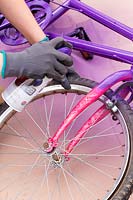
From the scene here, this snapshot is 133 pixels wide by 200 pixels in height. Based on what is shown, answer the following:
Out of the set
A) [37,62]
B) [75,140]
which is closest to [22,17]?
[37,62]

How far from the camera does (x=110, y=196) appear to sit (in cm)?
106

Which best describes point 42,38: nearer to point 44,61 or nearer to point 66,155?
point 44,61

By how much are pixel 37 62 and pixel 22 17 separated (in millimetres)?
175

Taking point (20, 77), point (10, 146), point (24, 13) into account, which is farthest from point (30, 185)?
point (24, 13)

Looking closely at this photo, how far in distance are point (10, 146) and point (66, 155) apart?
0.88 ft

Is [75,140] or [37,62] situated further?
[75,140]

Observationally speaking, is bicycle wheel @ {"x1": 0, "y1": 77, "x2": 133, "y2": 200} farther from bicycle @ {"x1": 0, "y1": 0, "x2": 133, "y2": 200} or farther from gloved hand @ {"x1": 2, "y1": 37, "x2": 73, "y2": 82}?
gloved hand @ {"x1": 2, "y1": 37, "x2": 73, "y2": 82}

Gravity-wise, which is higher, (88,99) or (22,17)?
(22,17)

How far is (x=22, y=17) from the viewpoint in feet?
3.49

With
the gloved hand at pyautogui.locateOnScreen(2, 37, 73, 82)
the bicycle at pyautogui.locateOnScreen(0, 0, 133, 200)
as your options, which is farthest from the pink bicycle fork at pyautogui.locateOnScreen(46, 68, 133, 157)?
the gloved hand at pyautogui.locateOnScreen(2, 37, 73, 82)

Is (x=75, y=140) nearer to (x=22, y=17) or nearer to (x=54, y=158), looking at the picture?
(x=54, y=158)

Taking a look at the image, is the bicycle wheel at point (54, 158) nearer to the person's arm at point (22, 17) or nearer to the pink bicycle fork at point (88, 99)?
the pink bicycle fork at point (88, 99)

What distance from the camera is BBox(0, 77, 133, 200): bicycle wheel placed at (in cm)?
119

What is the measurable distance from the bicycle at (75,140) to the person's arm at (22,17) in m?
0.13
